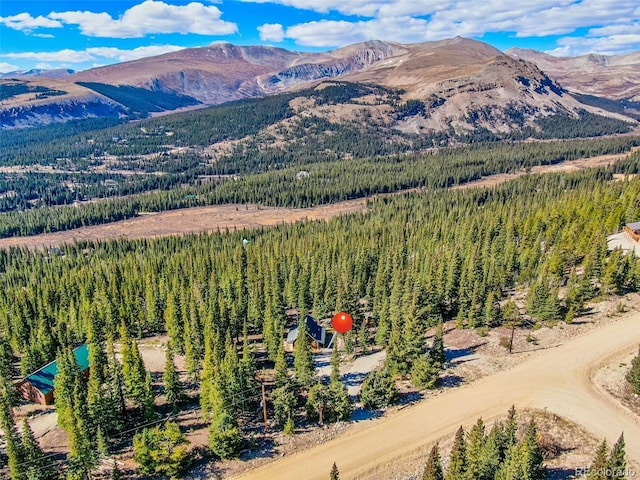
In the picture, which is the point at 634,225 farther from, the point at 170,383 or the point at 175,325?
the point at 170,383

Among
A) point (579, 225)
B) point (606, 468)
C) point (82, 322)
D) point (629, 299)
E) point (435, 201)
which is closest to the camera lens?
point (606, 468)

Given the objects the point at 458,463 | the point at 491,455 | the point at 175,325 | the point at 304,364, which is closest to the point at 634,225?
the point at 491,455

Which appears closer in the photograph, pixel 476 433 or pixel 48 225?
pixel 476 433

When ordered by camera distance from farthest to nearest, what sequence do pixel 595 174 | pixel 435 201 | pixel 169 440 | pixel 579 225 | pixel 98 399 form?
pixel 595 174, pixel 435 201, pixel 579 225, pixel 98 399, pixel 169 440

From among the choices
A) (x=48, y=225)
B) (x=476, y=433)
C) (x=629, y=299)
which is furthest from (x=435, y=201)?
(x=48, y=225)

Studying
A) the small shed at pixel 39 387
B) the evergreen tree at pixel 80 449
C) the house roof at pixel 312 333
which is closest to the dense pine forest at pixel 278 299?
the evergreen tree at pixel 80 449

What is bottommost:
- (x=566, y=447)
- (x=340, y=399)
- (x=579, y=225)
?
(x=566, y=447)

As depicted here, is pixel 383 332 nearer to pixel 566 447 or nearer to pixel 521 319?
pixel 521 319
